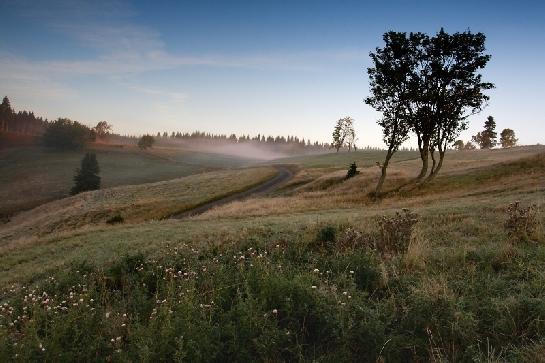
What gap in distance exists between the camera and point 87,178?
246ft

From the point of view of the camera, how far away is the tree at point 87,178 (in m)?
74.2

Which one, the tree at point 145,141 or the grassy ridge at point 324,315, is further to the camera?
the tree at point 145,141

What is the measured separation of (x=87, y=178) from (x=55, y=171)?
3135cm

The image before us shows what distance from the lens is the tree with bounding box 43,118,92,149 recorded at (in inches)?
5074

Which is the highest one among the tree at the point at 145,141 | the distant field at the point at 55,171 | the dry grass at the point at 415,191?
the tree at the point at 145,141

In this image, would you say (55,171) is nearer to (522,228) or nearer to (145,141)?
(145,141)

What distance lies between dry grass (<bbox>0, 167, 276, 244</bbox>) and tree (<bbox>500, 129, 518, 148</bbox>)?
3262 inches

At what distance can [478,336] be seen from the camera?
5.27 meters

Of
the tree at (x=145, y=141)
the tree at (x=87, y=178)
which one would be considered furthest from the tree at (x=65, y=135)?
the tree at (x=87, y=178)

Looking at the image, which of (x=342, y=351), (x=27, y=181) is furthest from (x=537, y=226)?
(x=27, y=181)

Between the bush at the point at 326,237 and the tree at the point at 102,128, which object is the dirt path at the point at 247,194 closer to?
the bush at the point at 326,237

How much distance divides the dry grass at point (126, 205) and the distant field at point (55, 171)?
1518cm

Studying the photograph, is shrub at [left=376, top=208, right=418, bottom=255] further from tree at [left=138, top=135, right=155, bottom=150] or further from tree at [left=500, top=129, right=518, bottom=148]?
tree at [left=138, top=135, right=155, bottom=150]

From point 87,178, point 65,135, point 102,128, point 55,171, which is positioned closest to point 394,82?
point 87,178
